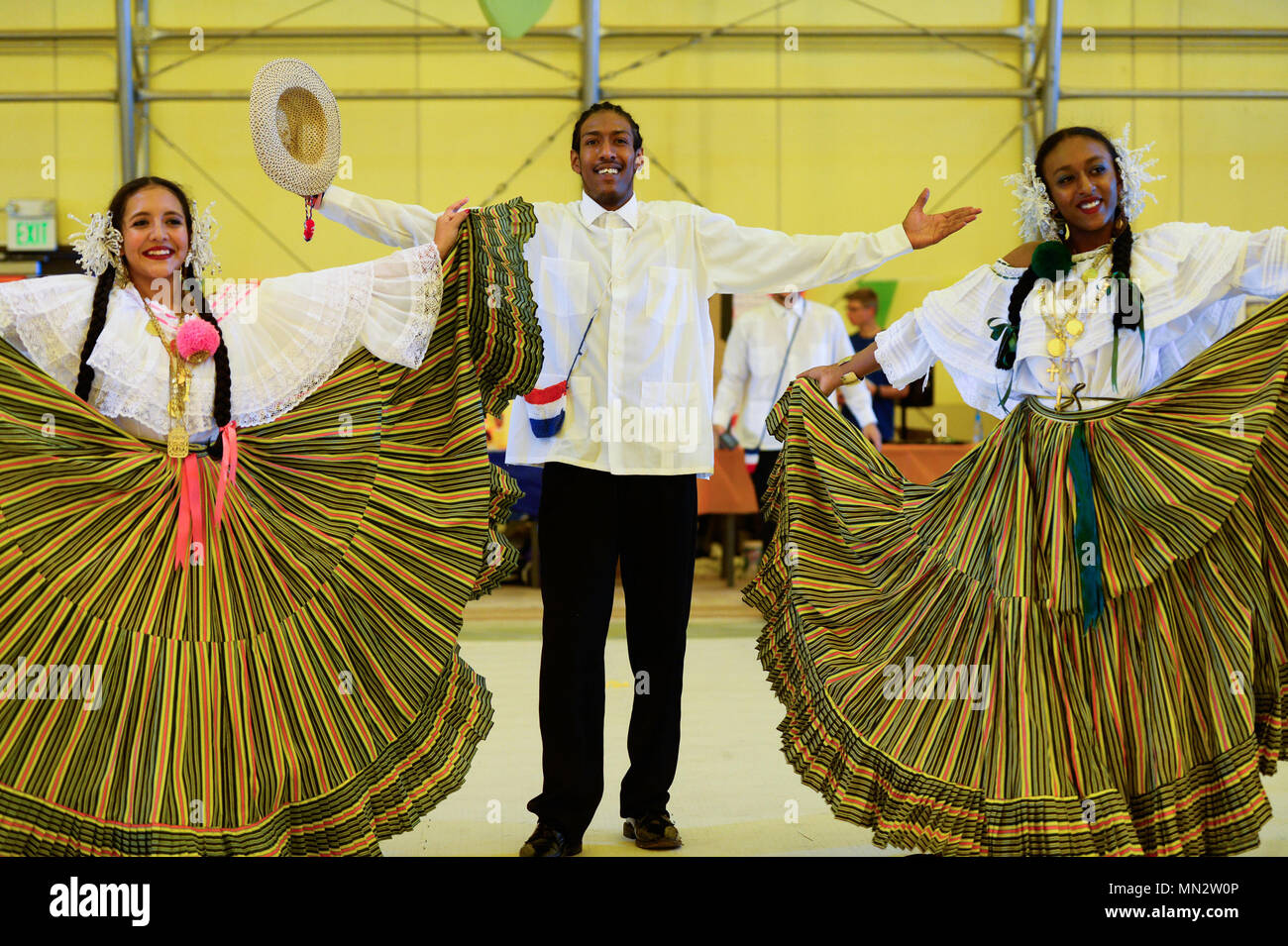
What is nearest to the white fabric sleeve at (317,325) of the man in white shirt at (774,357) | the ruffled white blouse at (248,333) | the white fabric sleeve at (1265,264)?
the ruffled white blouse at (248,333)

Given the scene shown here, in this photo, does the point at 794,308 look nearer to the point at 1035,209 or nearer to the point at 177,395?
the point at 1035,209

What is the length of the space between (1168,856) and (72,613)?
7.00 feet

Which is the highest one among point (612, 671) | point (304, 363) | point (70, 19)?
point (70, 19)

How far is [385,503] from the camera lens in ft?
9.49

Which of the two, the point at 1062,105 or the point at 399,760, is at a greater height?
the point at 1062,105

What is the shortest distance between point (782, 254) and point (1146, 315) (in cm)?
82

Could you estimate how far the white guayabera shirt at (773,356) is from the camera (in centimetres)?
661

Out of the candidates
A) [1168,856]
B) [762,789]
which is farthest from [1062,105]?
[1168,856]

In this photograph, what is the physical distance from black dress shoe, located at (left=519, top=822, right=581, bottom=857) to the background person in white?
1 cm

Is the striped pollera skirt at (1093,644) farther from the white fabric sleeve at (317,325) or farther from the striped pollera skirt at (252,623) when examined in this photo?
the white fabric sleeve at (317,325)

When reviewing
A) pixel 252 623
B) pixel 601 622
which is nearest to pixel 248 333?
pixel 252 623

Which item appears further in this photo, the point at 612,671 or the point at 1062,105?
the point at 1062,105

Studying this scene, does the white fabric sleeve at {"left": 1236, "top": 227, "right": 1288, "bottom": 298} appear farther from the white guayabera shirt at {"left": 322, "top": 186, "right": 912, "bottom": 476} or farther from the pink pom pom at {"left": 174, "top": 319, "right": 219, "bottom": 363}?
the pink pom pom at {"left": 174, "top": 319, "right": 219, "bottom": 363}

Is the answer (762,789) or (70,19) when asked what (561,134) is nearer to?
(70,19)
